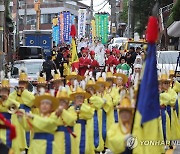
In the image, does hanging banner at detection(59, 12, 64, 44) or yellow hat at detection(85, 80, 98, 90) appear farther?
hanging banner at detection(59, 12, 64, 44)

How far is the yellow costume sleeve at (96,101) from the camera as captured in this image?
10719mm

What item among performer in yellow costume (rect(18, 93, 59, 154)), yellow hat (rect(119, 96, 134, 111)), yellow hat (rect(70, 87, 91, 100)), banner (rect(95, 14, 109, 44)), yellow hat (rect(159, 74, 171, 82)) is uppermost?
banner (rect(95, 14, 109, 44))

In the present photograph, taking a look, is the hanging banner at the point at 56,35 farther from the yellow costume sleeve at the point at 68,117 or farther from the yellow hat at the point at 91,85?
the yellow costume sleeve at the point at 68,117

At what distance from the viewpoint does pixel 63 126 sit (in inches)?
365

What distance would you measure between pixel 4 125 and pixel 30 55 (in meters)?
26.2

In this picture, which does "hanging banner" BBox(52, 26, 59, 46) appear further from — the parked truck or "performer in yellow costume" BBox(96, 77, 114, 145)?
"performer in yellow costume" BBox(96, 77, 114, 145)

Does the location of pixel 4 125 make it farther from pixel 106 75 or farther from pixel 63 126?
pixel 106 75

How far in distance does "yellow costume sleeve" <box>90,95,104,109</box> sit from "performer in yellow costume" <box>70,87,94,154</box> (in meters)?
0.37

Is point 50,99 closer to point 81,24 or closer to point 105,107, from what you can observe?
point 105,107

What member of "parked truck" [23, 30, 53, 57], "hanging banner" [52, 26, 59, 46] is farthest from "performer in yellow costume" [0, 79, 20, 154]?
"hanging banner" [52, 26, 59, 46]

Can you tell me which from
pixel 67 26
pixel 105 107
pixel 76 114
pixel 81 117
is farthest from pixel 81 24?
pixel 76 114

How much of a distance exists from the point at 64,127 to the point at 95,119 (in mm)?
1925

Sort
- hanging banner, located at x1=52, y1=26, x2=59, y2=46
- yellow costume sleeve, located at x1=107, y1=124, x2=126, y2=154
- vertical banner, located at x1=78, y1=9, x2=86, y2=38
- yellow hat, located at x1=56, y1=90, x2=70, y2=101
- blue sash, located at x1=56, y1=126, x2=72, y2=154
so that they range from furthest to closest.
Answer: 1. hanging banner, located at x1=52, y1=26, x2=59, y2=46
2. vertical banner, located at x1=78, y1=9, x2=86, y2=38
3. yellow hat, located at x1=56, y1=90, x2=70, y2=101
4. blue sash, located at x1=56, y1=126, x2=72, y2=154
5. yellow costume sleeve, located at x1=107, y1=124, x2=126, y2=154

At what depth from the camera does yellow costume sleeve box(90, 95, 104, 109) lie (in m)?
10.7
